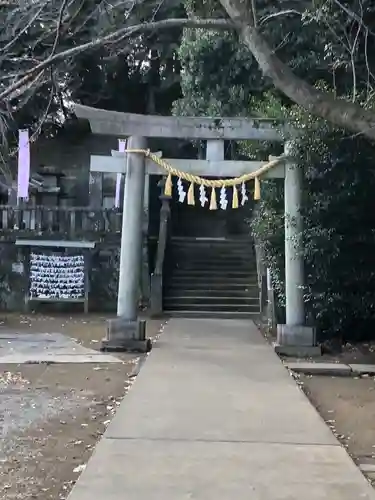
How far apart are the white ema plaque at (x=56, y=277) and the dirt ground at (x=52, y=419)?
22.3 feet

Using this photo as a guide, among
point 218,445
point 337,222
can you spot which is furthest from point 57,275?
point 218,445

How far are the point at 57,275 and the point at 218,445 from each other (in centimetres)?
1139

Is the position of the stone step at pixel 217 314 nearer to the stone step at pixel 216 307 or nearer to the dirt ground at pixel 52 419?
the stone step at pixel 216 307

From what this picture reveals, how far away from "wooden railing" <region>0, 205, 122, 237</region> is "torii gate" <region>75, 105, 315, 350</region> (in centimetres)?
648

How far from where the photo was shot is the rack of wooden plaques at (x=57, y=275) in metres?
15.3

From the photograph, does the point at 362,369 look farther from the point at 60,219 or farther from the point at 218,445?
the point at 60,219

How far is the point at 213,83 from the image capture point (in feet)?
42.8

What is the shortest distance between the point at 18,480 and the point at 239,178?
20.9 feet

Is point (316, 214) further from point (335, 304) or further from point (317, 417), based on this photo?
point (317, 417)

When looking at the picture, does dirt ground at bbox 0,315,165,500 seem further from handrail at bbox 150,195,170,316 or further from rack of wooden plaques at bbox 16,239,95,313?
rack of wooden plaques at bbox 16,239,95,313

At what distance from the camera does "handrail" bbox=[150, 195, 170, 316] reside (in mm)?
14547

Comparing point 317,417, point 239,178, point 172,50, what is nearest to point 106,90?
point 172,50

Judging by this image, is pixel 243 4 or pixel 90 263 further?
pixel 90 263

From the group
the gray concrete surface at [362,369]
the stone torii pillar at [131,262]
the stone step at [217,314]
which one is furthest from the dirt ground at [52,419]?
the stone step at [217,314]
